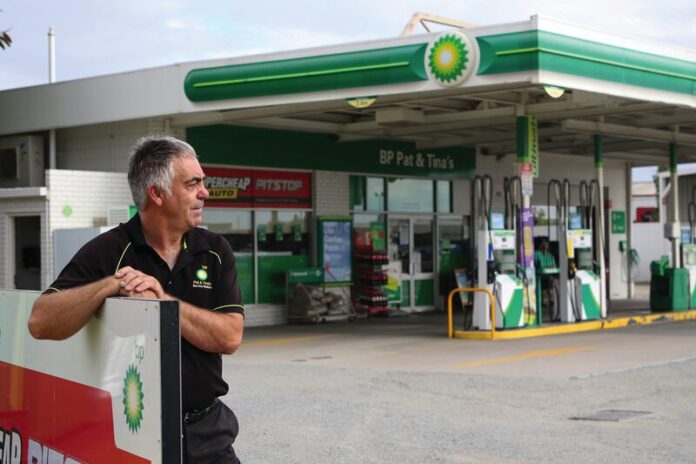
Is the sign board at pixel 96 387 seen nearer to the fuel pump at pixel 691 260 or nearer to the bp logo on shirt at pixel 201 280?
the bp logo on shirt at pixel 201 280

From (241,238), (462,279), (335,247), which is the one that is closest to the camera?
(241,238)

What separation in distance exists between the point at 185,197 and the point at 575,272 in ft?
53.3

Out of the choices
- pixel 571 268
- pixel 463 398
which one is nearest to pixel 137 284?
pixel 463 398

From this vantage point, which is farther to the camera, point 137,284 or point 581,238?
point 581,238

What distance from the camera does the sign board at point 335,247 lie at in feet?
69.2

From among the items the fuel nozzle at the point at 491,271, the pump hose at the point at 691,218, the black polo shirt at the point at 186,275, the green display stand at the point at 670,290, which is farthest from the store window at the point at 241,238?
the black polo shirt at the point at 186,275

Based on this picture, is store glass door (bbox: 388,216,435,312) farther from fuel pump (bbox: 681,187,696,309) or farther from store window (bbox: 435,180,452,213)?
Answer: fuel pump (bbox: 681,187,696,309)

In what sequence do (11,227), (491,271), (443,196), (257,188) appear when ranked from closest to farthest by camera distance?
(491,271), (11,227), (257,188), (443,196)

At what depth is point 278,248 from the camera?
20578 mm

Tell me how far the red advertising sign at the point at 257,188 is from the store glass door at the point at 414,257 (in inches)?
104

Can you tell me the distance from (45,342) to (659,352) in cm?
1185

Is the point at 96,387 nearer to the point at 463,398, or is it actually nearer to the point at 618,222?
the point at 463,398

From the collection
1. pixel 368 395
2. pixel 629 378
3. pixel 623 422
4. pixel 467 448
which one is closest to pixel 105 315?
pixel 467 448

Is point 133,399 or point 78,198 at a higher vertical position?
point 78,198
